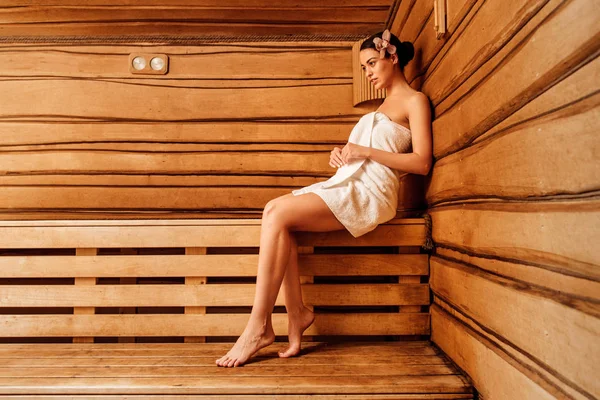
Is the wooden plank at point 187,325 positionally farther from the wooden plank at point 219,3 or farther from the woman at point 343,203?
the wooden plank at point 219,3

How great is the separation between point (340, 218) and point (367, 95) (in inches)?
48.4

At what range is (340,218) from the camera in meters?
1.62

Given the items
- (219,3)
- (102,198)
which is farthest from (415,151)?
(102,198)

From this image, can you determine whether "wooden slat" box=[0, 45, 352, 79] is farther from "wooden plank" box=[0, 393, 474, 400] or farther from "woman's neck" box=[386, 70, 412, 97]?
"wooden plank" box=[0, 393, 474, 400]

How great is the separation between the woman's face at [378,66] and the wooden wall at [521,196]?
0.86 feet

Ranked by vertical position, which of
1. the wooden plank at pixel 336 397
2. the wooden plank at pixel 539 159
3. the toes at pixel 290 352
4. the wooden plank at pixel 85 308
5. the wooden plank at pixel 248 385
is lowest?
→ the wooden plank at pixel 336 397

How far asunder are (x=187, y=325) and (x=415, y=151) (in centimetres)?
128

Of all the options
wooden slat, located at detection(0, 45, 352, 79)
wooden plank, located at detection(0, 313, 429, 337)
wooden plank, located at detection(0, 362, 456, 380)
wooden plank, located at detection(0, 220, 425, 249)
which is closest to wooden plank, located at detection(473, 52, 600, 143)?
wooden plank, located at detection(0, 220, 425, 249)

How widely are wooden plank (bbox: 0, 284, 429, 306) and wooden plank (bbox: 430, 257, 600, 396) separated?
36 centimetres

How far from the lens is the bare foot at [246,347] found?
1.50 metres

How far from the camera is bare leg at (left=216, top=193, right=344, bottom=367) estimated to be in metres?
1.56

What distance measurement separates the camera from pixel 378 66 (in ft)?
6.08

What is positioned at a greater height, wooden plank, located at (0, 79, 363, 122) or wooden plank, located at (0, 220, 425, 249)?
wooden plank, located at (0, 79, 363, 122)

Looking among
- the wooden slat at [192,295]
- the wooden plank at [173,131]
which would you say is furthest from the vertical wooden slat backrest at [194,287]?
the wooden plank at [173,131]
